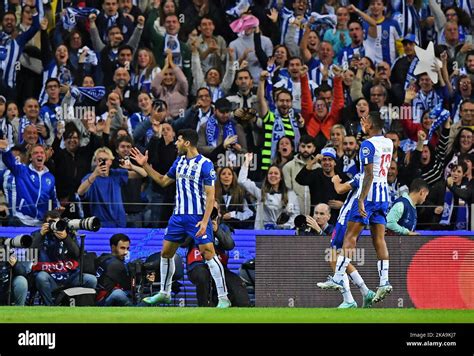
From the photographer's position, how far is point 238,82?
24.4 metres

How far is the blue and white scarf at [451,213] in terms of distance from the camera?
2294 centimetres

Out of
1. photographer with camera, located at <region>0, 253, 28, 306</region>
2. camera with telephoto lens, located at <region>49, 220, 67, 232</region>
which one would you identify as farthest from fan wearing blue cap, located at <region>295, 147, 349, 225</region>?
photographer with camera, located at <region>0, 253, 28, 306</region>

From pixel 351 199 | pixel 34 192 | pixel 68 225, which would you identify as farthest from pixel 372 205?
pixel 34 192

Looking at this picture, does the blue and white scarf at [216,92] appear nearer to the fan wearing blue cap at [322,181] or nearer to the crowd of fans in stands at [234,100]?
the crowd of fans in stands at [234,100]

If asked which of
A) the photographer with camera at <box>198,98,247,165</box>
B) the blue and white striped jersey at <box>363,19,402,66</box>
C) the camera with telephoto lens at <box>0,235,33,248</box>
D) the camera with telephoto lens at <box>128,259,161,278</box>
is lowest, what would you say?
the camera with telephoto lens at <box>128,259,161,278</box>

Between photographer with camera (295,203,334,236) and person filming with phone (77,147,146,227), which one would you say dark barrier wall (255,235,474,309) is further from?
person filming with phone (77,147,146,227)

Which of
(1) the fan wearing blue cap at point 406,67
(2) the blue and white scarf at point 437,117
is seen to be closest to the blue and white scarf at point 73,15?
(1) the fan wearing blue cap at point 406,67

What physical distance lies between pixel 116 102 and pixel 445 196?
5475 millimetres

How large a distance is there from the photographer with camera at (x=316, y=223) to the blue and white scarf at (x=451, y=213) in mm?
2328

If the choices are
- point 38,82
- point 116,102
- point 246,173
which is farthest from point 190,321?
point 38,82

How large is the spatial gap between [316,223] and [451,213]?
3.15 meters

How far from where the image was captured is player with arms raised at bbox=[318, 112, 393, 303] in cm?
1853

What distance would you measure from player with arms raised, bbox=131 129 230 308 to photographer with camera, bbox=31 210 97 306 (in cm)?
181

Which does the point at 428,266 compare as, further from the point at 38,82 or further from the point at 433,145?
Answer: the point at 38,82
